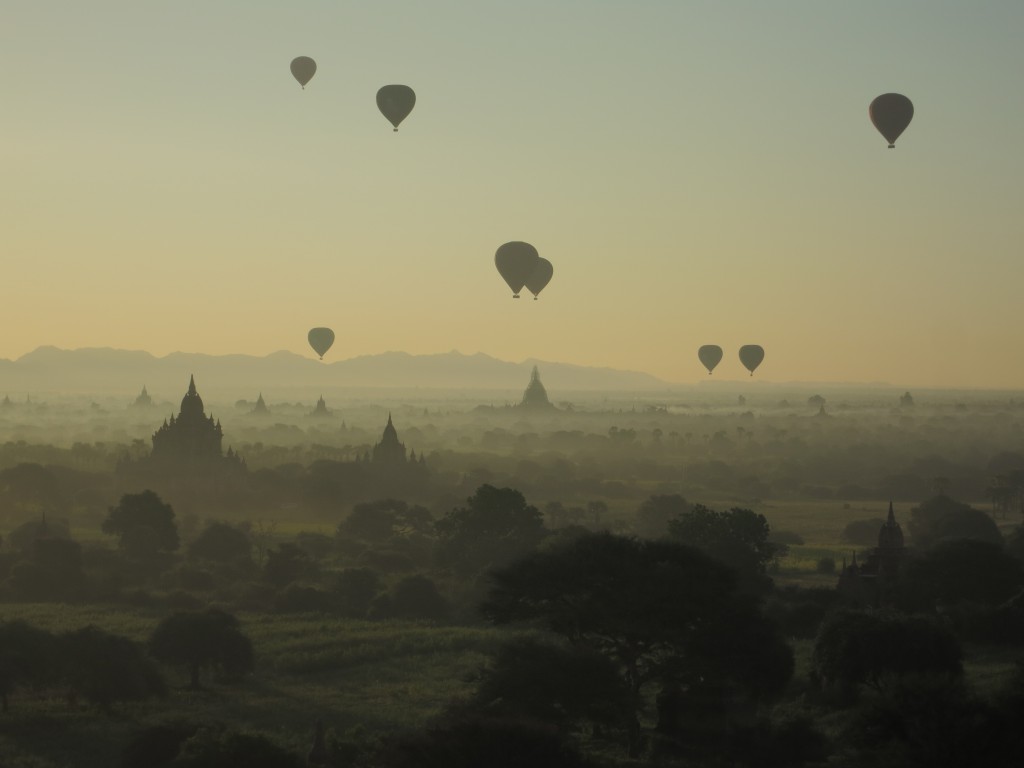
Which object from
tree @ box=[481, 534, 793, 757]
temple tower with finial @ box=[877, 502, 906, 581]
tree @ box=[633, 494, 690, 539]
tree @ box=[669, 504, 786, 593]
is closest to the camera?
tree @ box=[481, 534, 793, 757]

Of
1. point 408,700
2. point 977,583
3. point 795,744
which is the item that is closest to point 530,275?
point 977,583

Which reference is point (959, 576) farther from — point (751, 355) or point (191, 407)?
point (751, 355)

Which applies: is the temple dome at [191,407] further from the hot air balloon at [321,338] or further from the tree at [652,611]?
the tree at [652,611]

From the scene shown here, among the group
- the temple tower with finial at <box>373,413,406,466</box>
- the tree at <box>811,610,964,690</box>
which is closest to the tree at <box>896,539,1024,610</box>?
the tree at <box>811,610,964,690</box>


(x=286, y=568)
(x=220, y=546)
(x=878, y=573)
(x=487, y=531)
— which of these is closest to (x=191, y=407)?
(x=220, y=546)

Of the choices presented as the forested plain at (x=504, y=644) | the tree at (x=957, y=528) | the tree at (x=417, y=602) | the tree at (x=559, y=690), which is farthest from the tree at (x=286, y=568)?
the tree at (x=559, y=690)

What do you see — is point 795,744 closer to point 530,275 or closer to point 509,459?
point 530,275

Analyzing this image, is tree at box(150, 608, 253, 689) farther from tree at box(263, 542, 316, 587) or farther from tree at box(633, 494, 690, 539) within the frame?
tree at box(633, 494, 690, 539)

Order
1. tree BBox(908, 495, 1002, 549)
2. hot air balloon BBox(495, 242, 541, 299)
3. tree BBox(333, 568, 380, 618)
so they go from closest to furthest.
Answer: tree BBox(333, 568, 380, 618), tree BBox(908, 495, 1002, 549), hot air balloon BBox(495, 242, 541, 299)
